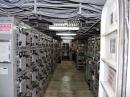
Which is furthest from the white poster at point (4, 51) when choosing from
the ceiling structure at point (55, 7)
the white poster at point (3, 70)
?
the ceiling structure at point (55, 7)

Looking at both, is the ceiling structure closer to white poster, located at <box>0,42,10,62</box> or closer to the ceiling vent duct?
the ceiling vent duct

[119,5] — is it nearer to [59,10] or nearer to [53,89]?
[59,10]

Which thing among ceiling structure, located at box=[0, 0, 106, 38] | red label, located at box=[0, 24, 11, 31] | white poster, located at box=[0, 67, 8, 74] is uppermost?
ceiling structure, located at box=[0, 0, 106, 38]

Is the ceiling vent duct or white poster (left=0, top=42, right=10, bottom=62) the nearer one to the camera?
the ceiling vent duct

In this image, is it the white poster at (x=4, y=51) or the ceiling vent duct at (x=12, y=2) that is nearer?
the ceiling vent duct at (x=12, y=2)

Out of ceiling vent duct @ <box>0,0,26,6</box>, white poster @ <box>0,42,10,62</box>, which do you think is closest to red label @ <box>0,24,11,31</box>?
white poster @ <box>0,42,10,62</box>

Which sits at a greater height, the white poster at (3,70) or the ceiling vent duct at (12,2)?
the ceiling vent duct at (12,2)

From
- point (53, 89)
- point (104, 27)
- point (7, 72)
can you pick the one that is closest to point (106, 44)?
point (104, 27)

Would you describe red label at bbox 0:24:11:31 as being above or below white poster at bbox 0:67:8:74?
above

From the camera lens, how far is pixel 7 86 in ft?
10.4

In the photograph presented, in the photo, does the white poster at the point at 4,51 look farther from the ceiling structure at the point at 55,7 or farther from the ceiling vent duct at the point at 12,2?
the ceiling vent duct at the point at 12,2

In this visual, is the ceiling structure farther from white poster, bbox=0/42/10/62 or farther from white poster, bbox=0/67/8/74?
white poster, bbox=0/67/8/74

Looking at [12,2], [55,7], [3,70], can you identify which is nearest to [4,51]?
[3,70]

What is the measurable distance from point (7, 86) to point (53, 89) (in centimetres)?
513
